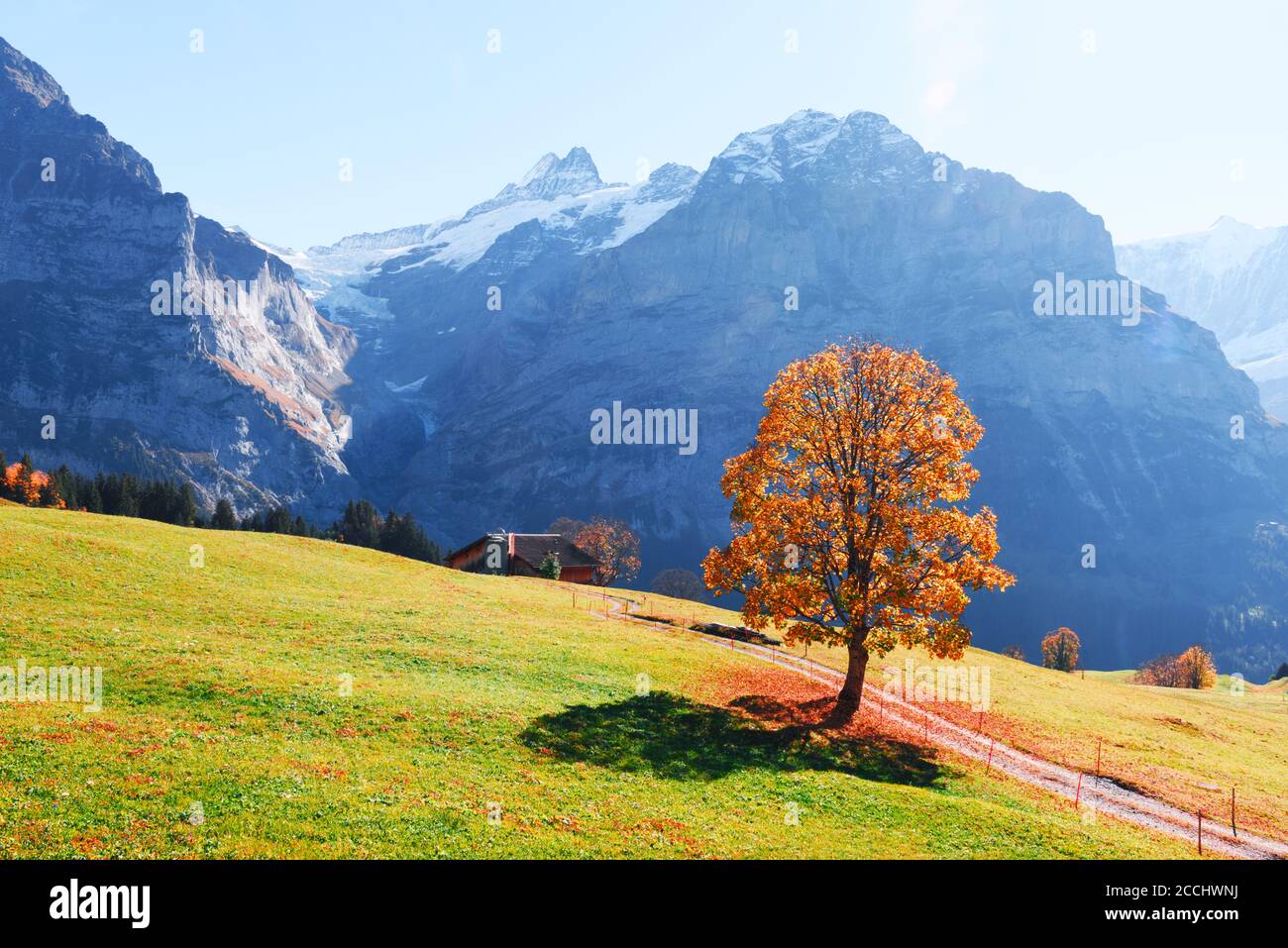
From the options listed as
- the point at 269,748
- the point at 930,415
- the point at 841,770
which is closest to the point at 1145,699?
the point at 930,415

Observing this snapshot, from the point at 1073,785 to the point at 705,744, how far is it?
17369mm

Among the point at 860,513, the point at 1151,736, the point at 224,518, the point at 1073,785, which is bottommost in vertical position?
the point at 1151,736

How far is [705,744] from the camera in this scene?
29.4 m

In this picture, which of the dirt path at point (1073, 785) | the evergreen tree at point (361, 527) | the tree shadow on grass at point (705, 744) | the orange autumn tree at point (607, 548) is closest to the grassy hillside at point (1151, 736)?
the dirt path at point (1073, 785)

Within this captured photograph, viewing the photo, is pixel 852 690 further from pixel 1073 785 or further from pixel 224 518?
pixel 224 518

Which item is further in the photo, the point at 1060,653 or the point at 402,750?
the point at 1060,653

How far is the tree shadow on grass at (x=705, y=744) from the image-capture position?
85.8 ft

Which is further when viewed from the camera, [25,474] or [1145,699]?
[25,474]

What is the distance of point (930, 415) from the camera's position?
3528 cm

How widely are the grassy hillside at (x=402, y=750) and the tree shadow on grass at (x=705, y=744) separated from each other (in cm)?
15

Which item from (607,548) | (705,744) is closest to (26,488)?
(607,548)

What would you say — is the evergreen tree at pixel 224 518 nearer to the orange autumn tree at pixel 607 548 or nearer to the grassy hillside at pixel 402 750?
the orange autumn tree at pixel 607 548

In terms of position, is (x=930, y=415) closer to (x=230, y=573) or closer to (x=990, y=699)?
(x=990, y=699)

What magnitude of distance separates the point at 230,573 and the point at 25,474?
11566cm
